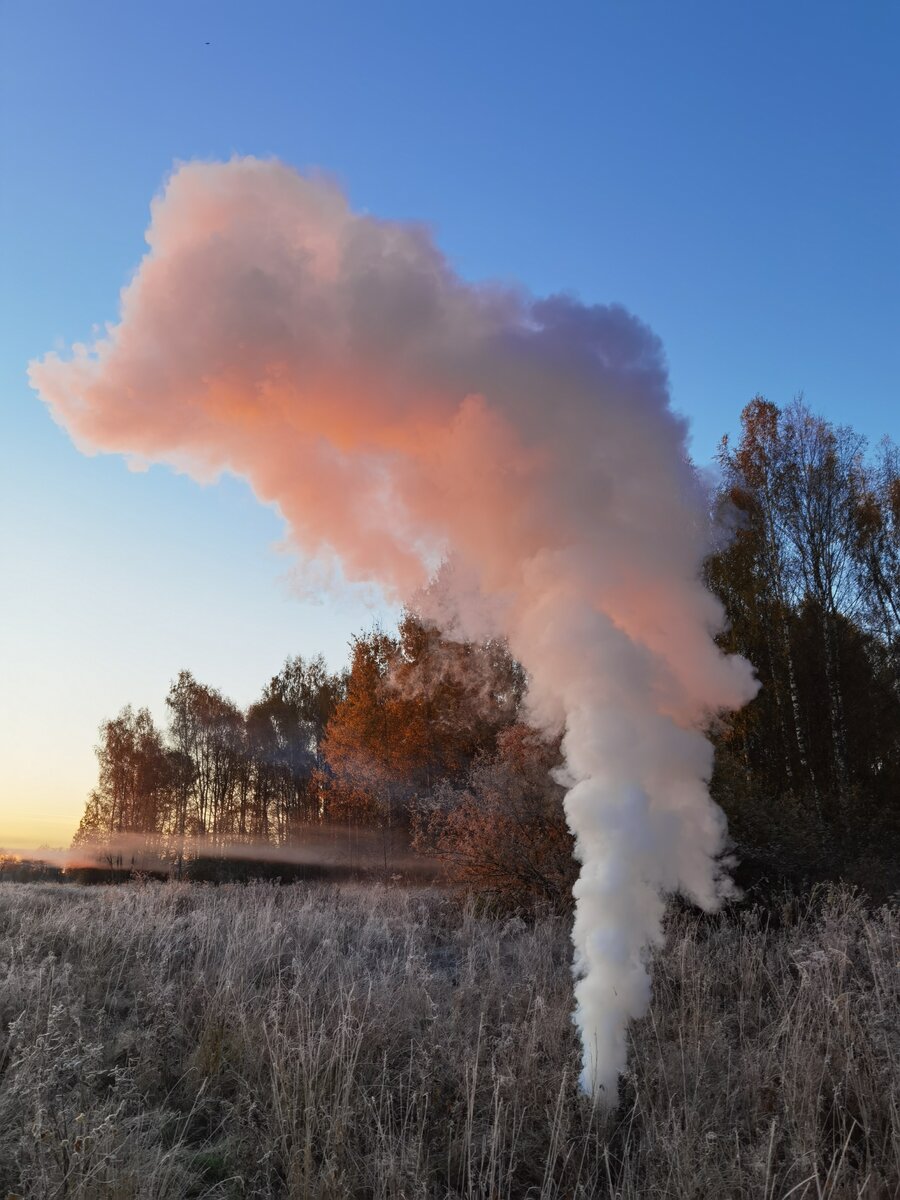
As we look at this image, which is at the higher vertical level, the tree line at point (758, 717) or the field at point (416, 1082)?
the tree line at point (758, 717)

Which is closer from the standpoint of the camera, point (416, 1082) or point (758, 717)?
point (416, 1082)

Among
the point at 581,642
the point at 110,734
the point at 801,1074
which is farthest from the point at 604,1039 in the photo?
the point at 110,734

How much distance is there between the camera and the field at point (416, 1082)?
3.97 meters

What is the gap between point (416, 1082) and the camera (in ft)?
17.5

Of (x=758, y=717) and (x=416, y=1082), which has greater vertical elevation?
(x=758, y=717)

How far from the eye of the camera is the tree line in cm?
1375

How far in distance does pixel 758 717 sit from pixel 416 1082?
16.9 metres

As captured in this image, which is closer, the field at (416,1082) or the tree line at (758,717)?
the field at (416,1082)

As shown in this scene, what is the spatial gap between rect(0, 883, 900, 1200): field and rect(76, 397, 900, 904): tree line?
5479 millimetres

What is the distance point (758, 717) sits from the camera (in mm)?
20172

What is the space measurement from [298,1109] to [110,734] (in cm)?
→ 4165

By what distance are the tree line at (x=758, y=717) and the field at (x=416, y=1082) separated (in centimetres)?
548

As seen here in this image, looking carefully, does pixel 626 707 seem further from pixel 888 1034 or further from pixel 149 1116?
pixel 149 1116

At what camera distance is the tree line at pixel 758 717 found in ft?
45.1
